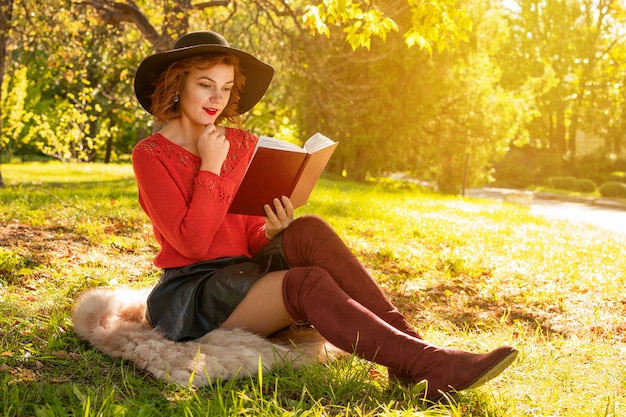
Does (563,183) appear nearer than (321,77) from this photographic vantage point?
No

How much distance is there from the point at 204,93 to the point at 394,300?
2179mm

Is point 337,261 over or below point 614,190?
over

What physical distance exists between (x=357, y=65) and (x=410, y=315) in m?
13.1

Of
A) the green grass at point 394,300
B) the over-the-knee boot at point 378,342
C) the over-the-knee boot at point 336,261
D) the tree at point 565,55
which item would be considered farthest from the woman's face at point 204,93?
the tree at point 565,55

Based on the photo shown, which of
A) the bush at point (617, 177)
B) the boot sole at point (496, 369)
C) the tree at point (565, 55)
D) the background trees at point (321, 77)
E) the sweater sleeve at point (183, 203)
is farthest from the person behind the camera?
the tree at point (565, 55)

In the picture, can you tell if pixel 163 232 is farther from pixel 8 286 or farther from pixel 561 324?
pixel 561 324

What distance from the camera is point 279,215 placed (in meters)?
2.95

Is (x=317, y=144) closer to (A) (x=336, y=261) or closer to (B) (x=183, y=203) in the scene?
(A) (x=336, y=261)

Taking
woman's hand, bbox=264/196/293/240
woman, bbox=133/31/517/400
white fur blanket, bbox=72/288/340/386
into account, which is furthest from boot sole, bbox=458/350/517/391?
woman's hand, bbox=264/196/293/240

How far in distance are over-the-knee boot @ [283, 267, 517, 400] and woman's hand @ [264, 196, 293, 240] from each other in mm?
348

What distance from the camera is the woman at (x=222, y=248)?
8.34 ft

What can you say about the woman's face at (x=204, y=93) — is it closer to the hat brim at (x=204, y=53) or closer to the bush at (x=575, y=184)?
the hat brim at (x=204, y=53)

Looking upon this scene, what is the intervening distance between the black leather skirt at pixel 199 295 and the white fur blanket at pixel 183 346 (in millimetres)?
75

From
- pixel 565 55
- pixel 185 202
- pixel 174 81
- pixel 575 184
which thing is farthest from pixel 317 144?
pixel 565 55
